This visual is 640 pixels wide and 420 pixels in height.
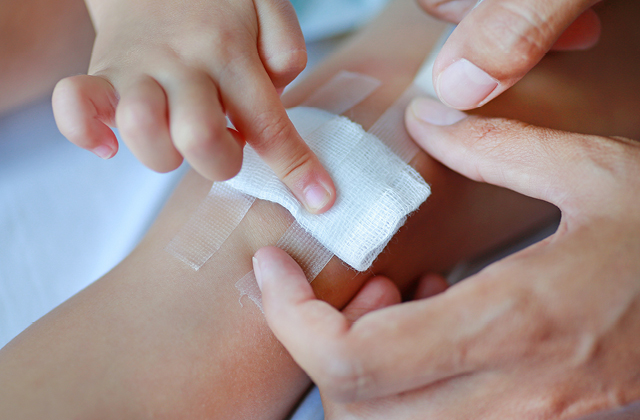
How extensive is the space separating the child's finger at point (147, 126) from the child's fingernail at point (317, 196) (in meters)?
0.28

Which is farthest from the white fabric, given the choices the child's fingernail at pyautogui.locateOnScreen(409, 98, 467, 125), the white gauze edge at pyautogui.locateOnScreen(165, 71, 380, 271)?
the child's fingernail at pyautogui.locateOnScreen(409, 98, 467, 125)

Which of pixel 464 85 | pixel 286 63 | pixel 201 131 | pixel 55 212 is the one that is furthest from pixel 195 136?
pixel 55 212

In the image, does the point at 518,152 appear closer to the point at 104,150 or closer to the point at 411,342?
the point at 411,342

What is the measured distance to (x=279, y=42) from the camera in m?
0.97

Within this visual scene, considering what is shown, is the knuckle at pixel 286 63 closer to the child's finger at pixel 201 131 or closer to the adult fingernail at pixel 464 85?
the child's finger at pixel 201 131

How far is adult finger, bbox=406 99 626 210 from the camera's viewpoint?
0.83 metres

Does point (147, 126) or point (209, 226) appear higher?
point (147, 126)

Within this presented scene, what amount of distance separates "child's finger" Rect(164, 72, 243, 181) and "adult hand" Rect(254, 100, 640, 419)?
224 mm

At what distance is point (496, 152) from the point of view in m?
0.95

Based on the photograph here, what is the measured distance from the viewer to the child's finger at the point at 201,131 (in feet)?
2.33

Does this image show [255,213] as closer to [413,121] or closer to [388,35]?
[413,121]

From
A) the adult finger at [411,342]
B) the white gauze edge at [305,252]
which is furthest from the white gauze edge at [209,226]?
the adult finger at [411,342]

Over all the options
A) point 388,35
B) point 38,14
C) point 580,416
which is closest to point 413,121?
point 388,35

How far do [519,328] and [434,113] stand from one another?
1.99ft
